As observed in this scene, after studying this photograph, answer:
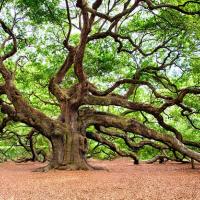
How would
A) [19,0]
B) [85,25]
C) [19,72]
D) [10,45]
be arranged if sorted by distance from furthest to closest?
[19,72]
[10,45]
[19,0]
[85,25]

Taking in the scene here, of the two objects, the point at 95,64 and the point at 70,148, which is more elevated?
the point at 95,64

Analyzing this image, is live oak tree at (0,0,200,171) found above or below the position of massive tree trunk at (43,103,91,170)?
above

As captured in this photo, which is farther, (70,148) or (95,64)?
(95,64)

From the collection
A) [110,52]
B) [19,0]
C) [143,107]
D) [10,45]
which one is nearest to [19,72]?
[10,45]

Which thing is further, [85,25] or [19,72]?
[19,72]

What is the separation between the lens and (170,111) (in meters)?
22.9

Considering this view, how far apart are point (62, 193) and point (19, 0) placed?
315 inches

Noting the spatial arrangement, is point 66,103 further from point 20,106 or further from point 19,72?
point 19,72

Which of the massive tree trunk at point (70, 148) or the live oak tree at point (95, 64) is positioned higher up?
the live oak tree at point (95, 64)

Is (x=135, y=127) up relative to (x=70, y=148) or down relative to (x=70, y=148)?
up

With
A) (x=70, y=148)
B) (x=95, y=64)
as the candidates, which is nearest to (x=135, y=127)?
(x=70, y=148)

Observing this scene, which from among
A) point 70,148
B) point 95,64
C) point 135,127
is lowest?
point 70,148

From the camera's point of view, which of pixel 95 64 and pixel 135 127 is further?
pixel 95 64

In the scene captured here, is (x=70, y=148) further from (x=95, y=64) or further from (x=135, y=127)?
(x=95, y=64)
